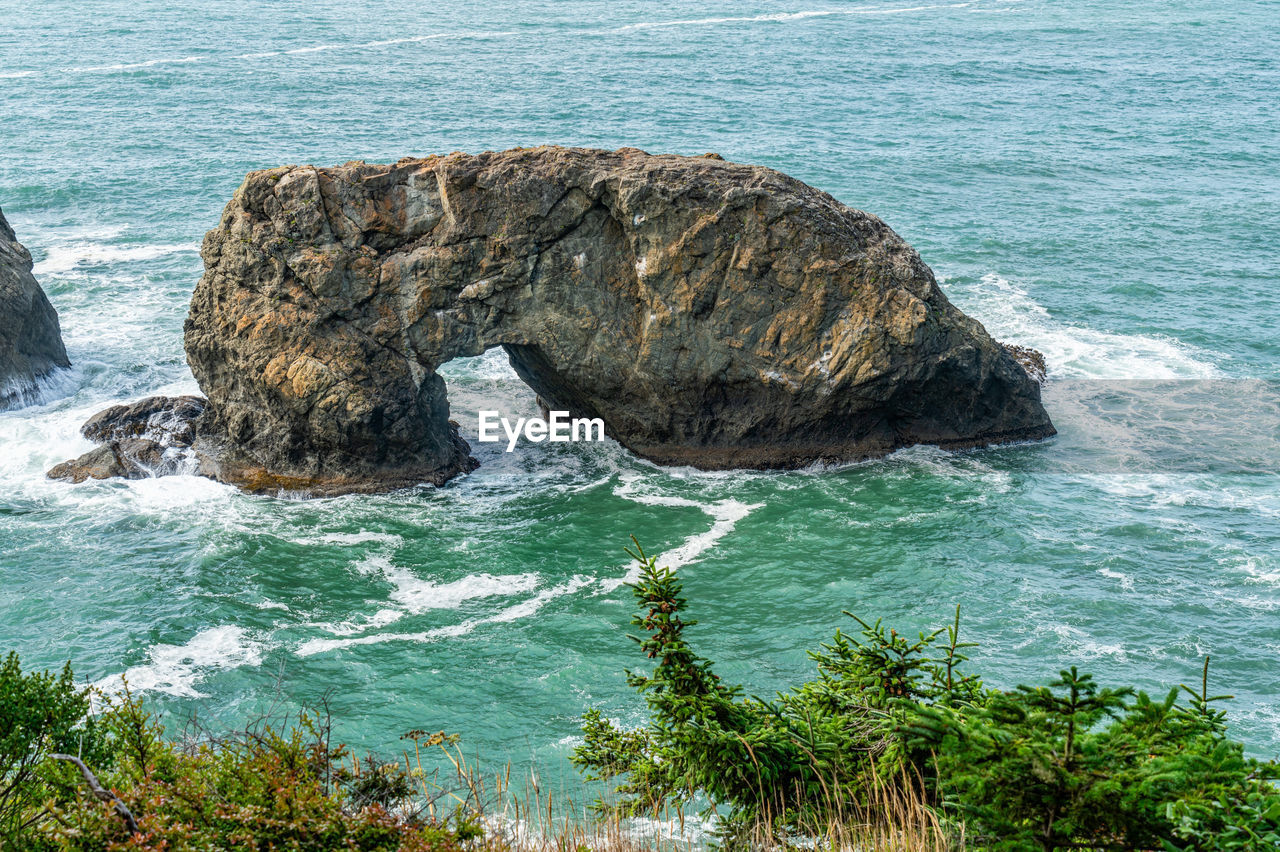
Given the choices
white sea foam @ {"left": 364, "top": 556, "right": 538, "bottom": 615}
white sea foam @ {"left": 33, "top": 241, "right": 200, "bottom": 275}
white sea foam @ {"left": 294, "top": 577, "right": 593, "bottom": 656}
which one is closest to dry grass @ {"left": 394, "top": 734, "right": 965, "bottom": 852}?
white sea foam @ {"left": 294, "top": 577, "right": 593, "bottom": 656}

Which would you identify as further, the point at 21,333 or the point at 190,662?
the point at 21,333

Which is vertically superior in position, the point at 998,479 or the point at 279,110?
the point at 279,110

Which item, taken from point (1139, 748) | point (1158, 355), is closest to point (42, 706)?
point (1139, 748)

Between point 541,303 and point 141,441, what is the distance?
12.4 metres

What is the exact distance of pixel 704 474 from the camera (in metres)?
31.9

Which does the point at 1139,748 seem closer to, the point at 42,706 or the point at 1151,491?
the point at 42,706

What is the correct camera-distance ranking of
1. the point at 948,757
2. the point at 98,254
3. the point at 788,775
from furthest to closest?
the point at 98,254
the point at 788,775
the point at 948,757

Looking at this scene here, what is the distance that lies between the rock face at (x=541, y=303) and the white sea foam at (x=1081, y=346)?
8485 millimetres

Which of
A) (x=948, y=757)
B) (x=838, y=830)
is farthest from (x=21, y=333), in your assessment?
(x=948, y=757)

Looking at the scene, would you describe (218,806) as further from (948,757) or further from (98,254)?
(98,254)

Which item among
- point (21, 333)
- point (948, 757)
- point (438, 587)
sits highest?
point (948, 757)

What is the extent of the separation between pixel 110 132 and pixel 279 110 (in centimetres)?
953

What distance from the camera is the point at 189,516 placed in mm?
29672

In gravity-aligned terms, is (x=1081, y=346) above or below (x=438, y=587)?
above
